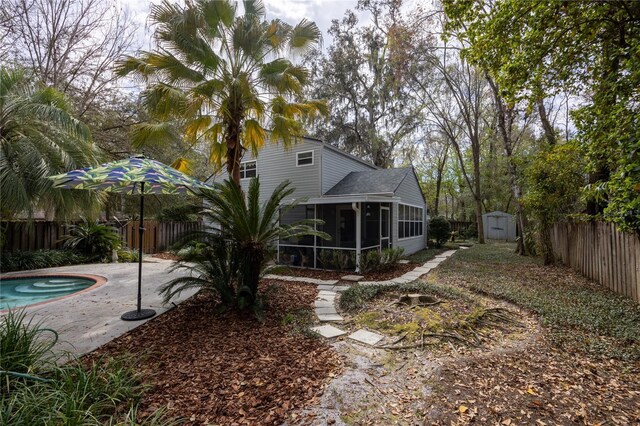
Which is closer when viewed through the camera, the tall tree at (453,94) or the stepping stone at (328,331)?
the stepping stone at (328,331)

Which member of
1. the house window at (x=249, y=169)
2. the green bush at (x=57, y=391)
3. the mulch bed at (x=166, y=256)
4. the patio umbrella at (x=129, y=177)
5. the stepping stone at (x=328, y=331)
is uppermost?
the house window at (x=249, y=169)

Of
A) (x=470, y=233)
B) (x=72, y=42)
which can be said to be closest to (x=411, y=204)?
(x=470, y=233)

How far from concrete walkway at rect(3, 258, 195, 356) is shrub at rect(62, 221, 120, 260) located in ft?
11.4

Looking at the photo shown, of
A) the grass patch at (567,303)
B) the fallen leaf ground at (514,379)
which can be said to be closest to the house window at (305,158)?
the grass patch at (567,303)

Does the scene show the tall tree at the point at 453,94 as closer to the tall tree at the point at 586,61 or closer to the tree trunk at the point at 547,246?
the tree trunk at the point at 547,246

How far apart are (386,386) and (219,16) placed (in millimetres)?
8481

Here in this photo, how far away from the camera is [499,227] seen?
22203mm

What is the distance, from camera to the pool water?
6547 millimetres

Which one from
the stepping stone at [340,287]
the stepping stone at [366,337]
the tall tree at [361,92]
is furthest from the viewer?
the tall tree at [361,92]

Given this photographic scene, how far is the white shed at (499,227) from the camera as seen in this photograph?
21625 mm

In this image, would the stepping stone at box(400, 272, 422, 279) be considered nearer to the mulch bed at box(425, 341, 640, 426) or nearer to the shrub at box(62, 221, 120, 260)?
the mulch bed at box(425, 341, 640, 426)

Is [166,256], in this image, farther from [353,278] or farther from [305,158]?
[353,278]

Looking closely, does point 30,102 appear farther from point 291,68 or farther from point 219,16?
point 291,68

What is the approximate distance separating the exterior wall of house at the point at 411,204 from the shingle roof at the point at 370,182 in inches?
17.9
